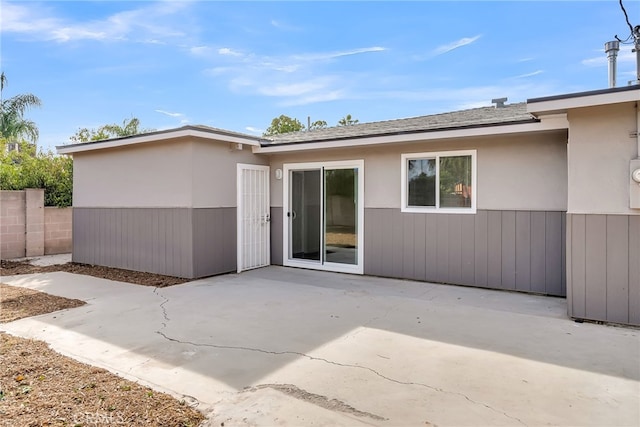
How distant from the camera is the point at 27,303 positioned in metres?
5.72

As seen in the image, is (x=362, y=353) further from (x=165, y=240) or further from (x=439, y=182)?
(x=165, y=240)

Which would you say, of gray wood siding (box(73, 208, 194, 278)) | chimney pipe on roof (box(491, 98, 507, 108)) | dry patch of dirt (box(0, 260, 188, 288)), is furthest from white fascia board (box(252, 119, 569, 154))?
dry patch of dirt (box(0, 260, 188, 288))

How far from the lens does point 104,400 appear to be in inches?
111

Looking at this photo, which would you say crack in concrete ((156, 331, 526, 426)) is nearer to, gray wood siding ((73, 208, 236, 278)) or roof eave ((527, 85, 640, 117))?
gray wood siding ((73, 208, 236, 278))

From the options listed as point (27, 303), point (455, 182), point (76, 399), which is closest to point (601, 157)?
point (455, 182)

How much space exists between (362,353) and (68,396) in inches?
97.4

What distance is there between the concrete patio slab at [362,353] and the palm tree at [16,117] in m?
10.4

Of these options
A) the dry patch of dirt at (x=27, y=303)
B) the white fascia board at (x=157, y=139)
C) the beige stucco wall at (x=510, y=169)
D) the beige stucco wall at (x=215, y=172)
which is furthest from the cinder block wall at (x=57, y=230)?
the beige stucco wall at (x=510, y=169)

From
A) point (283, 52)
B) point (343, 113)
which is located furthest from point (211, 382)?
point (343, 113)

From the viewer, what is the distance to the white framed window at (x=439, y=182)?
6802 millimetres

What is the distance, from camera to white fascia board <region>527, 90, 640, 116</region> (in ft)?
14.0

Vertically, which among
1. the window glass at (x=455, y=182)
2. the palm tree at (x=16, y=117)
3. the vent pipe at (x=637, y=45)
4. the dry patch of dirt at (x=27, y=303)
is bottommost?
the dry patch of dirt at (x=27, y=303)

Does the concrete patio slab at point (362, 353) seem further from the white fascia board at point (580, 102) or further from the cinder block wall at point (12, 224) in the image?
the cinder block wall at point (12, 224)

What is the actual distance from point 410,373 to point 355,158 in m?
5.19
